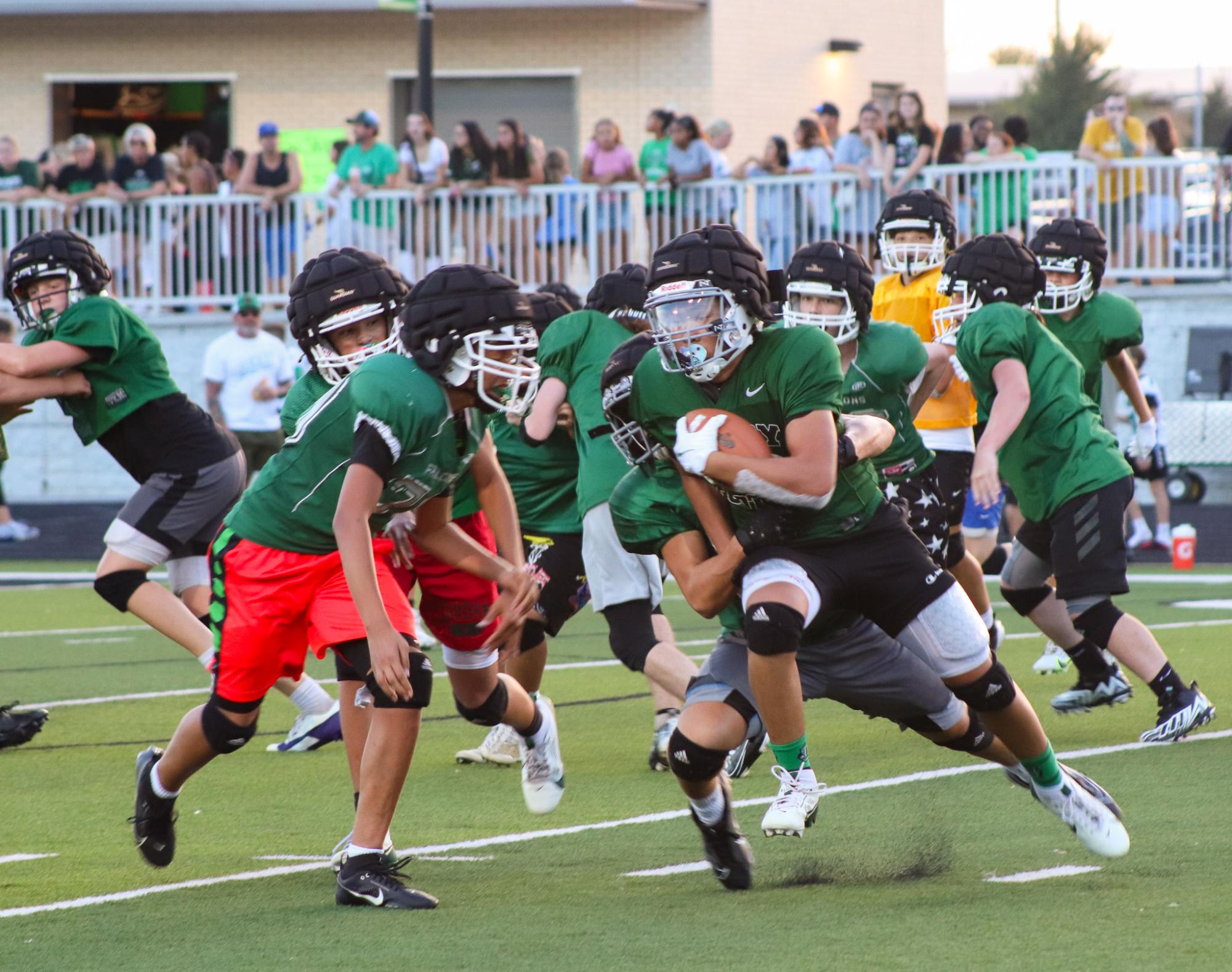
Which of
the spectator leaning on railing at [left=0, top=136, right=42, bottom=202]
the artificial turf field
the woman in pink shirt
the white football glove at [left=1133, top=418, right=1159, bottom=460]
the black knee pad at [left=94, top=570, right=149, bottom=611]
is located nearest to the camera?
the artificial turf field

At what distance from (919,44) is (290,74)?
348 inches

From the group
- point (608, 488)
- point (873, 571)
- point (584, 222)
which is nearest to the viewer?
point (873, 571)

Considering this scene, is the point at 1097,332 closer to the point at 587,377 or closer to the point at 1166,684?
the point at 1166,684

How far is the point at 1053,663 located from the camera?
8648 millimetres

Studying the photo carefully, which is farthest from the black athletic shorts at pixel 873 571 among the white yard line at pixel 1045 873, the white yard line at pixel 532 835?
the white yard line at pixel 532 835

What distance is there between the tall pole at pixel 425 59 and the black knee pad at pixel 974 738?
1489cm

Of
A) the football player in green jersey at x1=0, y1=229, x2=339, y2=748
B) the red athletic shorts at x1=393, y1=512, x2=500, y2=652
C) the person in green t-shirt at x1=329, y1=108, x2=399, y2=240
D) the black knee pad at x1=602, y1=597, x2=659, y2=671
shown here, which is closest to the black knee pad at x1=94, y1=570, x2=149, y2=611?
the football player in green jersey at x1=0, y1=229, x2=339, y2=748

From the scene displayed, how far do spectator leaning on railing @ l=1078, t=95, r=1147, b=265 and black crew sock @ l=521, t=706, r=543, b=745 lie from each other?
1299 centimetres

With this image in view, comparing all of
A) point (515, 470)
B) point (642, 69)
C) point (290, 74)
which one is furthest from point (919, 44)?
point (515, 470)

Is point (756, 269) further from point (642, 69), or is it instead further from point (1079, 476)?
point (642, 69)

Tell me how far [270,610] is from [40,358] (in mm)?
2283

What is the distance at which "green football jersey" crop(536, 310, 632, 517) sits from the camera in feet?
21.9

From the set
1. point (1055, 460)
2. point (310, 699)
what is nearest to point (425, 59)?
point (310, 699)

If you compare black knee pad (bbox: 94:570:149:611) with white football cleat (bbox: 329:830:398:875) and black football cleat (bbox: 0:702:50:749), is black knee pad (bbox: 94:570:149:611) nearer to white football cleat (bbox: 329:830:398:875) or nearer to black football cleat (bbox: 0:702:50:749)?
black football cleat (bbox: 0:702:50:749)
